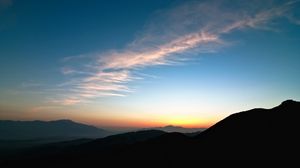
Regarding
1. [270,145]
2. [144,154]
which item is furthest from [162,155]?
[270,145]

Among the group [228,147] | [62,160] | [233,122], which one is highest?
[233,122]

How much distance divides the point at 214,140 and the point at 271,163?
14699 millimetres

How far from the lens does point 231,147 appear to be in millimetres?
48312

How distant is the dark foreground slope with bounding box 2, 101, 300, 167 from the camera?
140ft

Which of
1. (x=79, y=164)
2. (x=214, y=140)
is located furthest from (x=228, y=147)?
(x=79, y=164)

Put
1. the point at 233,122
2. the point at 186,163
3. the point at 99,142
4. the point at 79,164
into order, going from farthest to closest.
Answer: the point at 99,142 → the point at 79,164 → the point at 233,122 → the point at 186,163

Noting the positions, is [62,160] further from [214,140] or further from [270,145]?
[270,145]

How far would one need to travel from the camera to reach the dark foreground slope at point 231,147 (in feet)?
140

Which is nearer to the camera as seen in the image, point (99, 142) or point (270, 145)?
point (270, 145)

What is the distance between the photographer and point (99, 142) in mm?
157125

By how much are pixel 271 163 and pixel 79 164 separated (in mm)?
39998

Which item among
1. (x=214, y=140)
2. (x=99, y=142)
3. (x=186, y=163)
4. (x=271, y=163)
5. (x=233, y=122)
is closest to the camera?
(x=271, y=163)

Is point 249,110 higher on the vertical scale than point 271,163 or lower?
higher

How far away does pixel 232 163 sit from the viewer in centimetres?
4288
